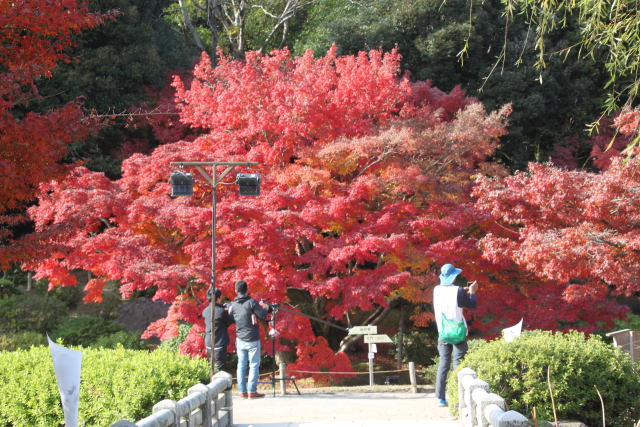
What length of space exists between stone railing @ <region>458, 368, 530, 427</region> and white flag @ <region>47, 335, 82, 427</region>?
2.55 m

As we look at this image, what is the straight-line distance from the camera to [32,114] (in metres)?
7.79

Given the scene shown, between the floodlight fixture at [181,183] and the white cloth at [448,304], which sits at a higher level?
the floodlight fixture at [181,183]

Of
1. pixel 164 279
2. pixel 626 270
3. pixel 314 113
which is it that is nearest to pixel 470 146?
pixel 314 113

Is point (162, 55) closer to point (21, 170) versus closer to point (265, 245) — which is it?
point (265, 245)

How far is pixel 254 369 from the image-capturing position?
8555mm

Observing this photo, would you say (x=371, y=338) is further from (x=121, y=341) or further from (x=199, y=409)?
(x=121, y=341)

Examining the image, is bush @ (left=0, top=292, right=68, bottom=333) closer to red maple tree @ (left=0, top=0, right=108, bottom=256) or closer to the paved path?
red maple tree @ (left=0, top=0, right=108, bottom=256)

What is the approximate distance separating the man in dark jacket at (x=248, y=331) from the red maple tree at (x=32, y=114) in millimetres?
2629

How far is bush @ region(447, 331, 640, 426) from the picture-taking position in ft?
20.9

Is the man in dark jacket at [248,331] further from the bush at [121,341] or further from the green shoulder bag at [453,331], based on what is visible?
the bush at [121,341]

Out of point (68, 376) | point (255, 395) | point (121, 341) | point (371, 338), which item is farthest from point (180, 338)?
point (68, 376)

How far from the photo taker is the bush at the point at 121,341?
1379 centimetres

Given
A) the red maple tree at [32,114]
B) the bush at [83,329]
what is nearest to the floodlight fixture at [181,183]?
the red maple tree at [32,114]

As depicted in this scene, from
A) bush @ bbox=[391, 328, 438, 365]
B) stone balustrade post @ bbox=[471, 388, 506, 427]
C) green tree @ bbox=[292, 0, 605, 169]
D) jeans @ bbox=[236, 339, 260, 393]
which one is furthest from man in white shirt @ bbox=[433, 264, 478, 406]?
green tree @ bbox=[292, 0, 605, 169]
